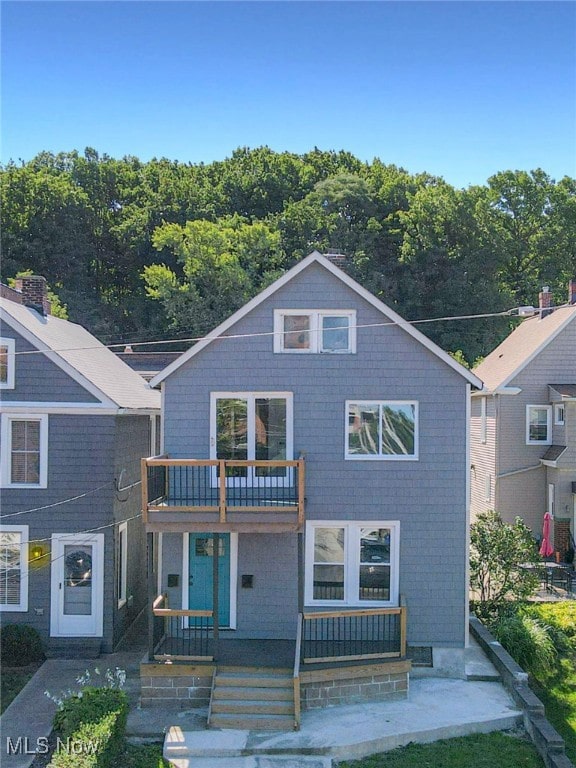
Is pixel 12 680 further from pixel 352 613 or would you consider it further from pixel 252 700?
pixel 352 613

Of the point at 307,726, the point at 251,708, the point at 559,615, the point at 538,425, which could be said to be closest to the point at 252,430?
the point at 251,708

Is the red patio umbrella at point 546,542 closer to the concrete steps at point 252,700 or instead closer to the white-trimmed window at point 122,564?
the concrete steps at point 252,700

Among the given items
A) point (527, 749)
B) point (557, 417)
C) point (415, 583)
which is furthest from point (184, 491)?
point (557, 417)

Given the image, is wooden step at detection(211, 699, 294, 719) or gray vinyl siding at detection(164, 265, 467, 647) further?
gray vinyl siding at detection(164, 265, 467, 647)

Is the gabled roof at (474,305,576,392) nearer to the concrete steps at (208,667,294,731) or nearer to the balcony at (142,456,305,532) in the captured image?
the balcony at (142,456,305,532)

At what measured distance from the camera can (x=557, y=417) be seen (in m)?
24.2

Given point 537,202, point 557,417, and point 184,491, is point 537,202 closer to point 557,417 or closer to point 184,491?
point 557,417

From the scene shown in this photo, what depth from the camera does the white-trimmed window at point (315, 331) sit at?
14789 millimetres

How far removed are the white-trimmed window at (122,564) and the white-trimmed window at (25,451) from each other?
209cm

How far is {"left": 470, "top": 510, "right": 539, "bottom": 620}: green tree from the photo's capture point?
17.2 meters

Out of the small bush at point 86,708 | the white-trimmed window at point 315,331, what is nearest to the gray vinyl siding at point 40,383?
the white-trimmed window at point 315,331

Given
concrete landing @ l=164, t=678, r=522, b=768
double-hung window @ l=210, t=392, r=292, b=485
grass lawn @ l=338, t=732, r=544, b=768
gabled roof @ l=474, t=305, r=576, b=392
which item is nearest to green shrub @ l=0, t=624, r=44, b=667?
concrete landing @ l=164, t=678, r=522, b=768

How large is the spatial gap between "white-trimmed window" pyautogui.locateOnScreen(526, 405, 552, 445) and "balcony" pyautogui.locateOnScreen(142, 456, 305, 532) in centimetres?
1286

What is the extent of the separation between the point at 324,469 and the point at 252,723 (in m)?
4.92
